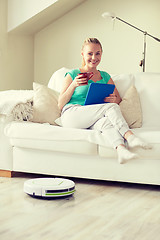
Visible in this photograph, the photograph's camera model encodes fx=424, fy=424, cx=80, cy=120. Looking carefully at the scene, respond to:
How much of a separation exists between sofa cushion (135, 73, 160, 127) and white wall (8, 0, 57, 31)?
83.0 inches

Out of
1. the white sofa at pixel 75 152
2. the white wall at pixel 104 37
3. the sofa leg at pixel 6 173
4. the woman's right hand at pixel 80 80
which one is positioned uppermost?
the white wall at pixel 104 37

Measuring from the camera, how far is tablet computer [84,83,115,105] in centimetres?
303

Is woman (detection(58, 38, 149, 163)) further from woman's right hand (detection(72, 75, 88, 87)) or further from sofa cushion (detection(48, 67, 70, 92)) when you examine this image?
sofa cushion (detection(48, 67, 70, 92))

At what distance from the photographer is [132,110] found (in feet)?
10.9

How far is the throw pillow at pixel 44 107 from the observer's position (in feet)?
10.9

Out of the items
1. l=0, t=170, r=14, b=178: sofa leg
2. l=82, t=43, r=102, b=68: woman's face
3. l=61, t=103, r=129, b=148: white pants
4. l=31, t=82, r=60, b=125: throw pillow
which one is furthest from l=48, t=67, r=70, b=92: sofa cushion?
l=0, t=170, r=14, b=178: sofa leg

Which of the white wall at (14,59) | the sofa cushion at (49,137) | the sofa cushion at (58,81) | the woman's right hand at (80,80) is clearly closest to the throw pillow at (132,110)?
the woman's right hand at (80,80)

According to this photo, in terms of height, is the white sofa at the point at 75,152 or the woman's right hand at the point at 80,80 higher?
the woman's right hand at the point at 80,80

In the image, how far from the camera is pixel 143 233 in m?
1.99

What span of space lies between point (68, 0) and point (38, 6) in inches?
15.9

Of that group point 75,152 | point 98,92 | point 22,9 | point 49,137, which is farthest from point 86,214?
point 22,9

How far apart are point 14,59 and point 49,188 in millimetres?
3287

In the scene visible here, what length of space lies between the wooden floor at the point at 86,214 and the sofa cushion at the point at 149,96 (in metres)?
0.60

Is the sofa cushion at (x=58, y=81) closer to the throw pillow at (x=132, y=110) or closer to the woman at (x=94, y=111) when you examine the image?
the woman at (x=94, y=111)
